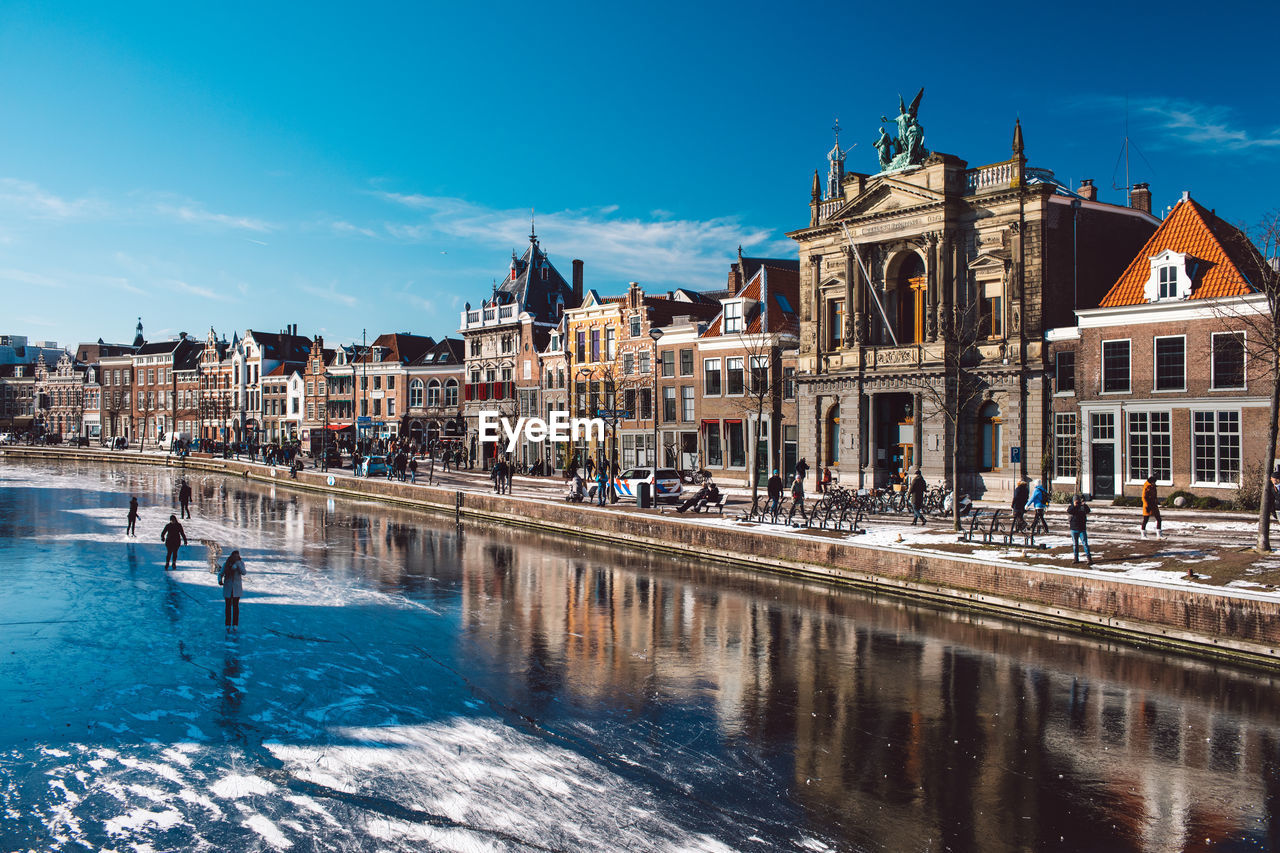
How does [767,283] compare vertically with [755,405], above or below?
above

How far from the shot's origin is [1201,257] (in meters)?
34.6

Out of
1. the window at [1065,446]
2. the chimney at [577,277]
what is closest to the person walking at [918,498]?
the window at [1065,446]

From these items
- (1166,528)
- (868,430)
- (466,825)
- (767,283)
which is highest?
(767,283)

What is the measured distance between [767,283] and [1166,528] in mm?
29806

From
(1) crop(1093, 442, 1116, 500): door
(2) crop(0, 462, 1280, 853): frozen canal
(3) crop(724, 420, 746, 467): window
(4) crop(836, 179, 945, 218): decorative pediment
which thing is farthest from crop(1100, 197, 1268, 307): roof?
(3) crop(724, 420, 746, 467): window

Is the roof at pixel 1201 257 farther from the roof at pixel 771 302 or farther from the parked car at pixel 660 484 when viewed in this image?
the roof at pixel 771 302

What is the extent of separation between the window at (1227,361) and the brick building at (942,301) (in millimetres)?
7021

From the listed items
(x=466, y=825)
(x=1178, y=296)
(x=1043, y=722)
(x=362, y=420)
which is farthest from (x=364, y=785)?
(x=362, y=420)

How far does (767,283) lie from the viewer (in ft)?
178

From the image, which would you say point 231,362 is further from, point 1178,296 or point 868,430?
point 1178,296

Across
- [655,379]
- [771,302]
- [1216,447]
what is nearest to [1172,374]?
[1216,447]

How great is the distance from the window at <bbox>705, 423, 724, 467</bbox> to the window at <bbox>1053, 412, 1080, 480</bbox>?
800 inches

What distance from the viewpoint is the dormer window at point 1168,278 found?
34.2 metres

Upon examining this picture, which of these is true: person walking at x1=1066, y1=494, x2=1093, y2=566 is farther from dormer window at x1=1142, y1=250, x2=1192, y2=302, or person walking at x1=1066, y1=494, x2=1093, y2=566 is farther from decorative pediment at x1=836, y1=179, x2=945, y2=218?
decorative pediment at x1=836, y1=179, x2=945, y2=218
